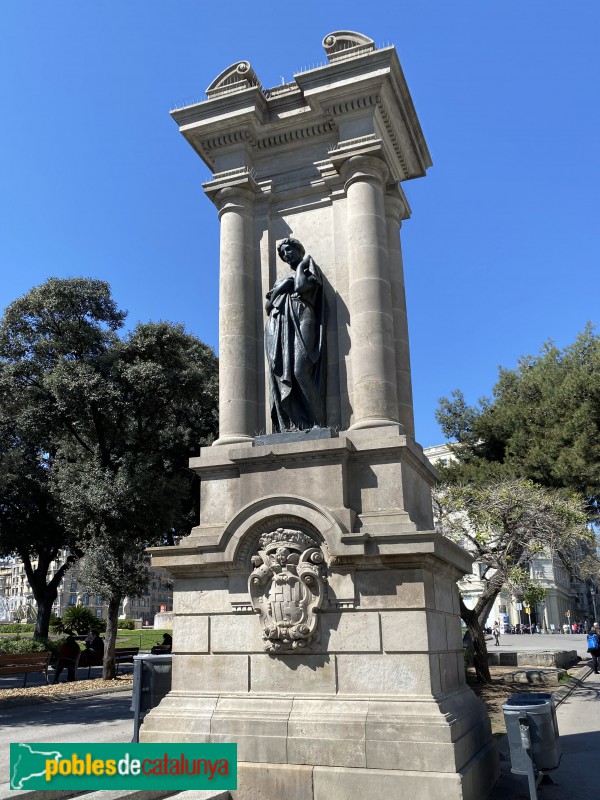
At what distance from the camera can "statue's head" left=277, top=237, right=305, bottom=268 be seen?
32.2ft

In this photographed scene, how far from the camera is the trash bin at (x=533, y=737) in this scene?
7461 mm

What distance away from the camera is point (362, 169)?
977 cm

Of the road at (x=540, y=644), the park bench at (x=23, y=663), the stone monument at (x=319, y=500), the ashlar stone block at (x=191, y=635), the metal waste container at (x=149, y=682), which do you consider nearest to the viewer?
the stone monument at (x=319, y=500)

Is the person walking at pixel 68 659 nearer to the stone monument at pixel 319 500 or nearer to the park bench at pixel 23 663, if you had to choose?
the park bench at pixel 23 663

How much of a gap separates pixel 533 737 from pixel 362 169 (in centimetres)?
733

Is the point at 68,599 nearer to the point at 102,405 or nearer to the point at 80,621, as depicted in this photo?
the point at 80,621

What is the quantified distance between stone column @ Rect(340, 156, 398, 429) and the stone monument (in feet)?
0.09

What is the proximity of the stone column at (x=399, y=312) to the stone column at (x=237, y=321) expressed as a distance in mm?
2156

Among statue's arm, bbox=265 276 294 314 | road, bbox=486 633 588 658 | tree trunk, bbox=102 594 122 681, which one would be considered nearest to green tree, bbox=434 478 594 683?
road, bbox=486 633 588 658

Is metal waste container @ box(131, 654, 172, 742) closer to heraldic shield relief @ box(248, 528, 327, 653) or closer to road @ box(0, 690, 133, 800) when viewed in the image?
road @ box(0, 690, 133, 800)

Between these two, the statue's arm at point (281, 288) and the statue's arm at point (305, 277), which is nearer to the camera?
the statue's arm at point (305, 277)

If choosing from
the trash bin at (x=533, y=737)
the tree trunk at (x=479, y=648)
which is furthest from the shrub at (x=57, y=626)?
the trash bin at (x=533, y=737)

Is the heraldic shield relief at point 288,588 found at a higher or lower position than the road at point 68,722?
higher

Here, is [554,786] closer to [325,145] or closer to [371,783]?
[371,783]
